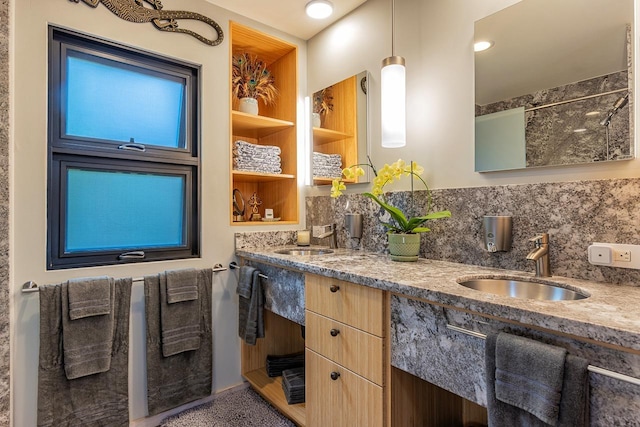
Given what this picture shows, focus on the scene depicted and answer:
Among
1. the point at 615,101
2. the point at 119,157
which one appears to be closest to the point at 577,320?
the point at 615,101

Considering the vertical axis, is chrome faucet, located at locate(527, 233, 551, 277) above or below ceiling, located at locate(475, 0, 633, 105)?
below

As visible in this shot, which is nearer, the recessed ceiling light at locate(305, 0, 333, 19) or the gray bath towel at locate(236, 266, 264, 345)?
the gray bath towel at locate(236, 266, 264, 345)

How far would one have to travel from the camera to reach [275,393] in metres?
2.00

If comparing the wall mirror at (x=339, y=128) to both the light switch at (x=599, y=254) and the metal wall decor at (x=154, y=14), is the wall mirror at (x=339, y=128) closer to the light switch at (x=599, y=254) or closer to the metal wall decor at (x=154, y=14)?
the metal wall decor at (x=154, y=14)

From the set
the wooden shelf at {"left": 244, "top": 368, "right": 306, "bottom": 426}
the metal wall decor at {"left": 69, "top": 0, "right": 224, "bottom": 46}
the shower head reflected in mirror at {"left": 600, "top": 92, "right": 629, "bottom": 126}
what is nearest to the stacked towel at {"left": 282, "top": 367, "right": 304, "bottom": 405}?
the wooden shelf at {"left": 244, "top": 368, "right": 306, "bottom": 426}

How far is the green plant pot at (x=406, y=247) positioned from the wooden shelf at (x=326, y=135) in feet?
2.84

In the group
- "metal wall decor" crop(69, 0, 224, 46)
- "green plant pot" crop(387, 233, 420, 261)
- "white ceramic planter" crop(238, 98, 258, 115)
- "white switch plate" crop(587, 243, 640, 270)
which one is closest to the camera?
"white switch plate" crop(587, 243, 640, 270)

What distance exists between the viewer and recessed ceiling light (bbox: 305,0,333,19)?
205 cm

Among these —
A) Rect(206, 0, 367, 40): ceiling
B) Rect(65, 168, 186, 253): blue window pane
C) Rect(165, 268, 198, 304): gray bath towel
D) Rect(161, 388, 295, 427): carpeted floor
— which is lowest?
→ Rect(161, 388, 295, 427): carpeted floor

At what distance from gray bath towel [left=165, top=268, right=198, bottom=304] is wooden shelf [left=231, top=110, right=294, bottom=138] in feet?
3.37

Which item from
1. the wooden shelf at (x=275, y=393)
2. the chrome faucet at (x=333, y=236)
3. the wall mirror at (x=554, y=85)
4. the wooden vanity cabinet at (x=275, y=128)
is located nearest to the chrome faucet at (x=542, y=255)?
the wall mirror at (x=554, y=85)

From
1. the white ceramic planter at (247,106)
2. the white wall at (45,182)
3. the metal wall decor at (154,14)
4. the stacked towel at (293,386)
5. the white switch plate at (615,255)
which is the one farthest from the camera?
the white ceramic planter at (247,106)

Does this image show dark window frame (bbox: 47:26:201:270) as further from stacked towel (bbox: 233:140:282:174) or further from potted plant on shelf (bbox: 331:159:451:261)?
potted plant on shelf (bbox: 331:159:451:261)

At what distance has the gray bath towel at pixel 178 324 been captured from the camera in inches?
71.3
